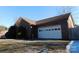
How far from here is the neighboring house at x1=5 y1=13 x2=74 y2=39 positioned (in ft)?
13.7

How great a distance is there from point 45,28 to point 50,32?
107 millimetres

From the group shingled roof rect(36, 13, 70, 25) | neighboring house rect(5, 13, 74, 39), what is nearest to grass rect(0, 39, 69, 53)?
neighboring house rect(5, 13, 74, 39)

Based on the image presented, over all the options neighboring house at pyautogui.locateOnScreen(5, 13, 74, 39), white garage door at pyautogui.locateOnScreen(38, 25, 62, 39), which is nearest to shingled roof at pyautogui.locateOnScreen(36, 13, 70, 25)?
neighboring house at pyautogui.locateOnScreen(5, 13, 74, 39)

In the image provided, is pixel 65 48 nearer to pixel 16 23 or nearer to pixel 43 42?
pixel 43 42

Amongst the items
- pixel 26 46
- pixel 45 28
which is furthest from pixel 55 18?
pixel 26 46

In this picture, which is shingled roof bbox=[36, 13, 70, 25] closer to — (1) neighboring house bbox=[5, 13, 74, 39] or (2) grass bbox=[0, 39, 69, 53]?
(1) neighboring house bbox=[5, 13, 74, 39]

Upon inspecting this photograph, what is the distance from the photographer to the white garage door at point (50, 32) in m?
4.19

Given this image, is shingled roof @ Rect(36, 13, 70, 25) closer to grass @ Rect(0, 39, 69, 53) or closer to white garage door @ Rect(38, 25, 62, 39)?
white garage door @ Rect(38, 25, 62, 39)

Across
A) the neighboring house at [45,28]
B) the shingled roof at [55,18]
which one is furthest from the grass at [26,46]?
the shingled roof at [55,18]

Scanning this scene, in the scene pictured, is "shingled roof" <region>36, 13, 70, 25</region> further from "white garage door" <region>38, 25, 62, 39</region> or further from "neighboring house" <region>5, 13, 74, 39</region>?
"white garage door" <region>38, 25, 62, 39</region>

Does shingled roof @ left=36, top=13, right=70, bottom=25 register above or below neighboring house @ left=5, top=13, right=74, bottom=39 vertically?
above

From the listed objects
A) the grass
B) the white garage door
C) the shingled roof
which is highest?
the shingled roof

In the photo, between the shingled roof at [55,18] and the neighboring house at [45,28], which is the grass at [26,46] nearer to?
the neighboring house at [45,28]

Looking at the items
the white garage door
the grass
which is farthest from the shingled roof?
the grass
